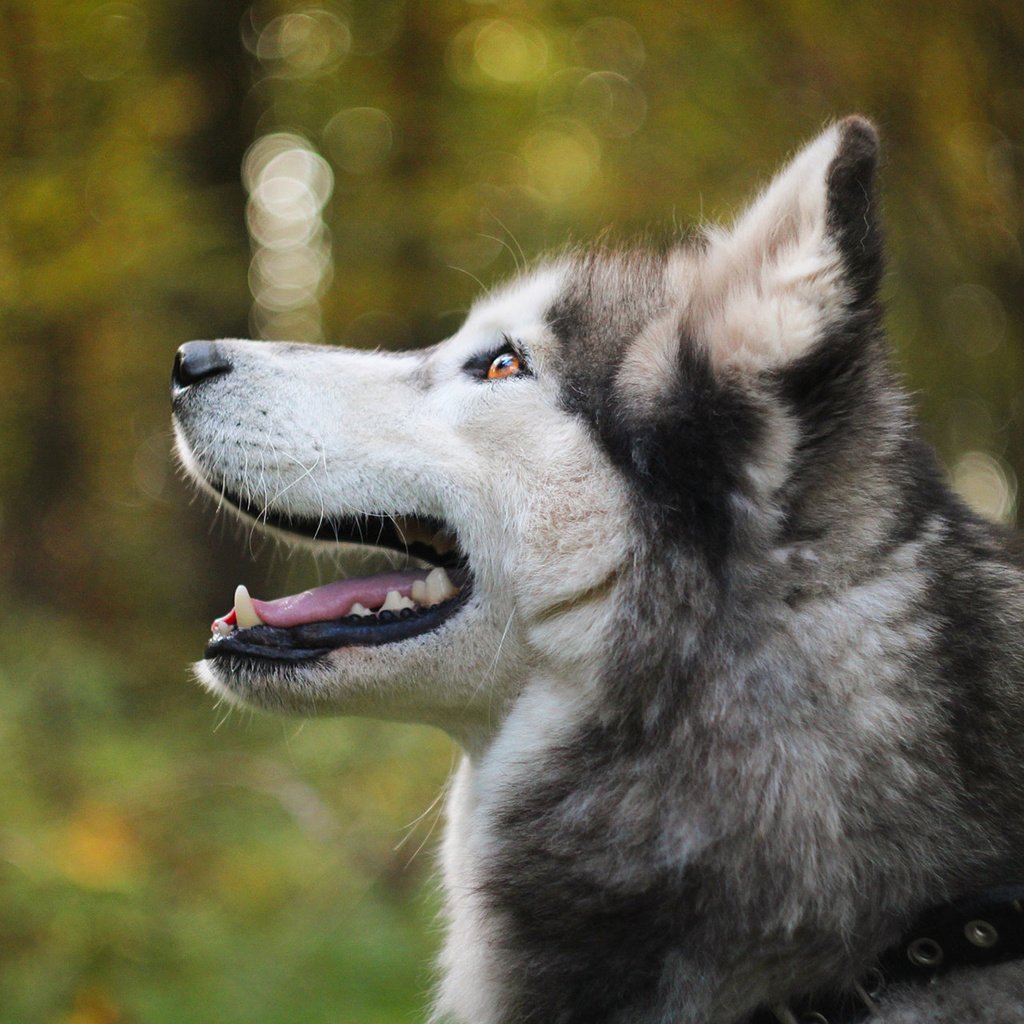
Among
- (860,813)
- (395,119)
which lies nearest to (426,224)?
(395,119)

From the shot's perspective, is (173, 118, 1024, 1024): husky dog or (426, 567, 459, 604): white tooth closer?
(173, 118, 1024, 1024): husky dog

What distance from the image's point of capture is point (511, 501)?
2.32m

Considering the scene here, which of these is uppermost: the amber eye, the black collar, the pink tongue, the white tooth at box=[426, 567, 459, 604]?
the amber eye

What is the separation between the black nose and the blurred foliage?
3.85ft

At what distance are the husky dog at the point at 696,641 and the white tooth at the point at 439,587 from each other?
0.02m

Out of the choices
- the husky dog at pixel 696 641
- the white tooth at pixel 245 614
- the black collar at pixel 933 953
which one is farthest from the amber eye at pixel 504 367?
the black collar at pixel 933 953

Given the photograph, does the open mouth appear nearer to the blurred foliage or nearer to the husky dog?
the husky dog

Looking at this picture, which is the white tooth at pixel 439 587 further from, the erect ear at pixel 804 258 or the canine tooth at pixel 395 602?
the erect ear at pixel 804 258

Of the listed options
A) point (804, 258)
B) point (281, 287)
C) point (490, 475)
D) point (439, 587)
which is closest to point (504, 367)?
point (490, 475)

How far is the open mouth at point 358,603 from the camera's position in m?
2.42

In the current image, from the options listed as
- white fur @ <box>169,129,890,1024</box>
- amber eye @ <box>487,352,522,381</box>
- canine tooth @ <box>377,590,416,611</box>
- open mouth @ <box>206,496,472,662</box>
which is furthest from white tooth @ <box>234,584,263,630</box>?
amber eye @ <box>487,352,522,381</box>

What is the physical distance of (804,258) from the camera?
6.71 feet

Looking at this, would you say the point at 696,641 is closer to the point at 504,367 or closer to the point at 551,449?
the point at 551,449

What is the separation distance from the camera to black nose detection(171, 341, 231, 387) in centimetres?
259
